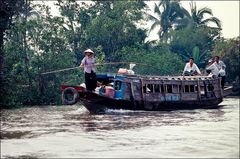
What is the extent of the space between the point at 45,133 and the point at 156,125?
2.89 metres

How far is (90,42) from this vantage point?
33469 mm

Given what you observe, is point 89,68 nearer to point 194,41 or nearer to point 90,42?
point 90,42

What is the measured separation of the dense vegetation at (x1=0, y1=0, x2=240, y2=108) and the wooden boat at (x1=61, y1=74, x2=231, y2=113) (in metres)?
4.92

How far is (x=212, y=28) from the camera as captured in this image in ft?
135

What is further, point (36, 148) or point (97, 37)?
point (97, 37)

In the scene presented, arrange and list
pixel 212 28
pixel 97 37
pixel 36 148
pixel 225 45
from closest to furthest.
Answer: pixel 36 148
pixel 97 37
pixel 225 45
pixel 212 28

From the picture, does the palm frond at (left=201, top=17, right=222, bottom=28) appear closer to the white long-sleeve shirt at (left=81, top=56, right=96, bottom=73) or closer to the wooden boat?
the wooden boat

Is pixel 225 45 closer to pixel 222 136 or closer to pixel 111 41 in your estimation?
pixel 111 41

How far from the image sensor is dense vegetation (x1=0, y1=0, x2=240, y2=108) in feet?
74.7

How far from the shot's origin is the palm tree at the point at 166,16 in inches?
1623

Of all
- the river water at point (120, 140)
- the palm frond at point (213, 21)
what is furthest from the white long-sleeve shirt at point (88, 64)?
the palm frond at point (213, 21)

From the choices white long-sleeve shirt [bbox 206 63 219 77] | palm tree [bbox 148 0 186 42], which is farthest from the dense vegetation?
white long-sleeve shirt [bbox 206 63 219 77]

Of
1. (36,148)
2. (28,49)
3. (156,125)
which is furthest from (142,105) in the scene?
(28,49)

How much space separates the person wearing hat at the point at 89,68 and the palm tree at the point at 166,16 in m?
27.0
